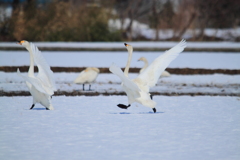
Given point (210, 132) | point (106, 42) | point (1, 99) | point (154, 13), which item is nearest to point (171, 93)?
point (1, 99)

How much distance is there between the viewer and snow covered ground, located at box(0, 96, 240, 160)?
5230mm

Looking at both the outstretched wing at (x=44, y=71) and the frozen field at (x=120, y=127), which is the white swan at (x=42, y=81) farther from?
the frozen field at (x=120, y=127)

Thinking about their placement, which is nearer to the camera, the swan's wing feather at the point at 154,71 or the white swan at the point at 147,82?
the white swan at the point at 147,82

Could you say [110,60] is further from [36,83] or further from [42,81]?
[36,83]

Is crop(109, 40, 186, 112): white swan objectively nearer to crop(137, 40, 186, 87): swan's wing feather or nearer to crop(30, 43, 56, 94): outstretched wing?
crop(137, 40, 186, 87): swan's wing feather

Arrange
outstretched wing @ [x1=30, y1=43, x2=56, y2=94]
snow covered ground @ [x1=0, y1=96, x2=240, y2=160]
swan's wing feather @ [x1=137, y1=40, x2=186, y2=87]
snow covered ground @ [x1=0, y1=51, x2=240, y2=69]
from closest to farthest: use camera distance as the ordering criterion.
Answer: snow covered ground @ [x1=0, y1=96, x2=240, y2=160] < outstretched wing @ [x1=30, y1=43, x2=56, y2=94] < swan's wing feather @ [x1=137, y1=40, x2=186, y2=87] < snow covered ground @ [x1=0, y1=51, x2=240, y2=69]

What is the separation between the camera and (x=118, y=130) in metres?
6.44

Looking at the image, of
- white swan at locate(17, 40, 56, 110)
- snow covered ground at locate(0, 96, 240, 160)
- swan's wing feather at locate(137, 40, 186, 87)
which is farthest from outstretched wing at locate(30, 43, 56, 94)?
swan's wing feather at locate(137, 40, 186, 87)

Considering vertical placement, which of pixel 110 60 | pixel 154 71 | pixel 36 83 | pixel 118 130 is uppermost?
pixel 110 60

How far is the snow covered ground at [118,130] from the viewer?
5.23 m

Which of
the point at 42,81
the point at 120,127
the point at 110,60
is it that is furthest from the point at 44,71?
the point at 110,60

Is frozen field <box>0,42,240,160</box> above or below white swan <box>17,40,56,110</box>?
below

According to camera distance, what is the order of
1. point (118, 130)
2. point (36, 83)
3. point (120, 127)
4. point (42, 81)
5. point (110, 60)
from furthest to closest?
point (110, 60), point (42, 81), point (36, 83), point (120, 127), point (118, 130)

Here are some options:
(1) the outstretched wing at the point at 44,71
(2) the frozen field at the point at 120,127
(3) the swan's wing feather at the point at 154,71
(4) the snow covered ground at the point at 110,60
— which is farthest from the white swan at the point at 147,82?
(4) the snow covered ground at the point at 110,60
